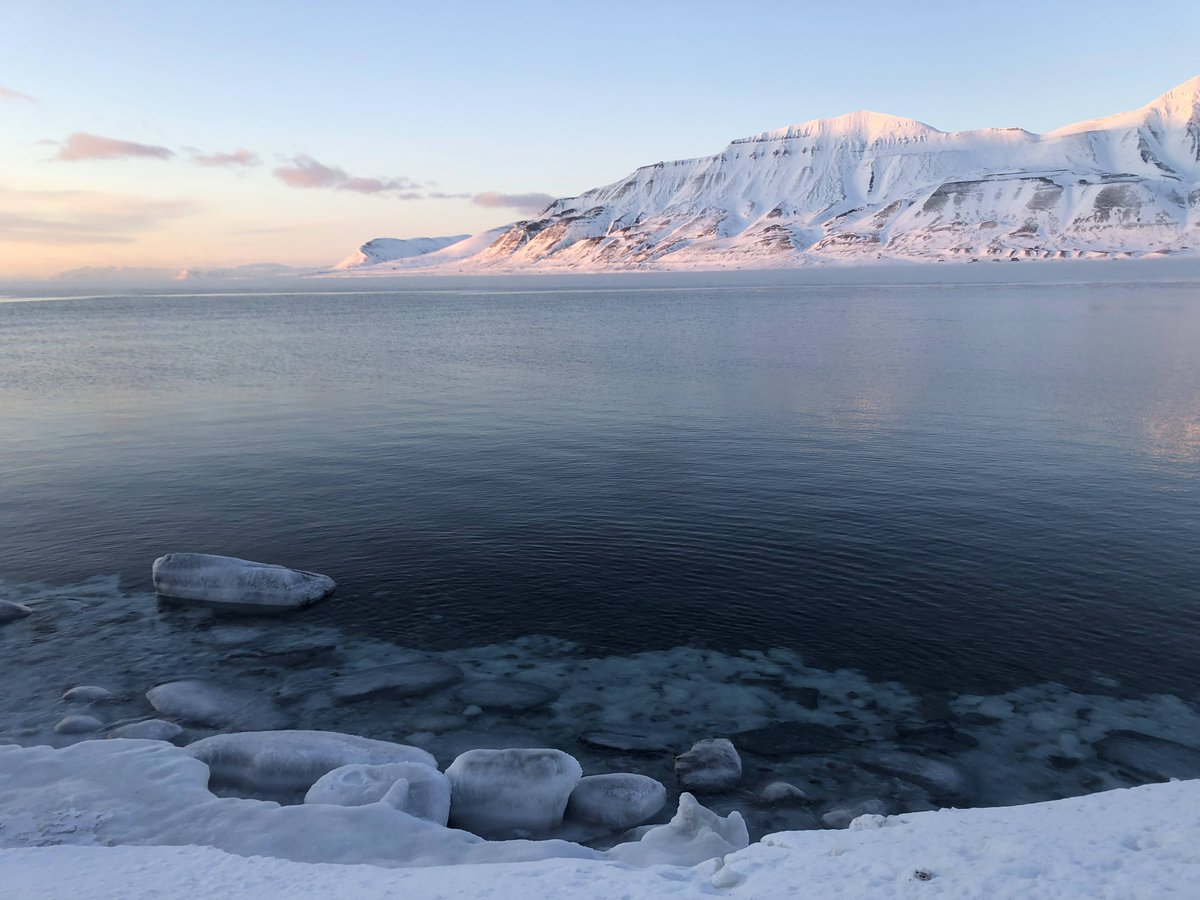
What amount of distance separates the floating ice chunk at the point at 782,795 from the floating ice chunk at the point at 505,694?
5514 millimetres

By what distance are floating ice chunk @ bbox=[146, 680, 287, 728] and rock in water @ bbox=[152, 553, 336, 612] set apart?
4.46 metres

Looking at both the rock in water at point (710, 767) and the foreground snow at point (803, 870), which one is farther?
Result: the rock in water at point (710, 767)

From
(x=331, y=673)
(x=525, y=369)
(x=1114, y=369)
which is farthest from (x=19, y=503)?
(x=1114, y=369)

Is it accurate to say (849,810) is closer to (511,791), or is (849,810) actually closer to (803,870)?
(803,870)

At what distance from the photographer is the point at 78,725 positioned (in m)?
16.4

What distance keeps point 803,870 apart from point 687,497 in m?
21.3

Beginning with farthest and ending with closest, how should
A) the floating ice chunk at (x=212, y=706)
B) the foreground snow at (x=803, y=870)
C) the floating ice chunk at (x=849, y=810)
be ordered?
1. the floating ice chunk at (x=212, y=706)
2. the floating ice chunk at (x=849, y=810)
3. the foreground snow at (x=803, y=870)

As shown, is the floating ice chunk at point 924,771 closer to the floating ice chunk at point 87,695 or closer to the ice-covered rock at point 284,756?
the ice-covered rock at point 284,756

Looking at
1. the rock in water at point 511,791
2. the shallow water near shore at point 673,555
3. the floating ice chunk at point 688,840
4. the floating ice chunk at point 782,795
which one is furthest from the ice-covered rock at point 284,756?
the floating ice chunk at point 782,795

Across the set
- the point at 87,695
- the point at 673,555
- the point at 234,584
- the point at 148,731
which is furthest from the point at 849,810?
the point at 234,584

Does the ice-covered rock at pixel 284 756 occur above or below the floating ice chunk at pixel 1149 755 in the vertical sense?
above

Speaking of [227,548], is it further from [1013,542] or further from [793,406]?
[793,406]

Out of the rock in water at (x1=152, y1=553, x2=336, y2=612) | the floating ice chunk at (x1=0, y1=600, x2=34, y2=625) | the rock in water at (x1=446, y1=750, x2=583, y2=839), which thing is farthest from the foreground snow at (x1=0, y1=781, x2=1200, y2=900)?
the floating ice chunk at (x1=0, y1=600, x2=34, y2=625)

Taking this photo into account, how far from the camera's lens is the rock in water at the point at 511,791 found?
13695 millimetres
